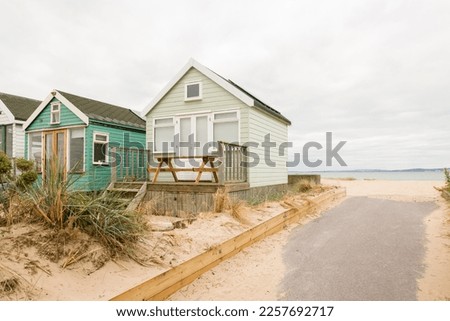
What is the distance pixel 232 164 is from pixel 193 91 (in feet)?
13.3

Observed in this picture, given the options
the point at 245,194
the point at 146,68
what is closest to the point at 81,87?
the point at 146,68

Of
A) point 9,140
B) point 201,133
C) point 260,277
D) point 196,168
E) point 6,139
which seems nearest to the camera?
point 260,277

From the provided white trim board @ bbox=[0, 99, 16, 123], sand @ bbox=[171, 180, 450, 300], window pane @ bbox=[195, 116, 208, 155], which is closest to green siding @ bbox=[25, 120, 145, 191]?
white trim board @ bbox=[0, 99, 16, 123]

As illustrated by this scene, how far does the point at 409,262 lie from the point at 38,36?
691cm

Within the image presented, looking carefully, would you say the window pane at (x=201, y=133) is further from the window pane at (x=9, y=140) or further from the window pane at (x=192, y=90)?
the window pane at (x=9, y=140)

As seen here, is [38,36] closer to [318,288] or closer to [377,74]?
[318,288]

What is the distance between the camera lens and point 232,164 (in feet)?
29.8

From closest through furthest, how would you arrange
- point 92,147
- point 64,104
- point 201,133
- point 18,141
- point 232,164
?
point 232,164, point 201,133, point 92,147, point 64,104, point 18,141

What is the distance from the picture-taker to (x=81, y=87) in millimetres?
17266

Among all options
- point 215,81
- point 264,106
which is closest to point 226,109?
point 215,81

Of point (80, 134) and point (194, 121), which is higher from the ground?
point (194, 121)

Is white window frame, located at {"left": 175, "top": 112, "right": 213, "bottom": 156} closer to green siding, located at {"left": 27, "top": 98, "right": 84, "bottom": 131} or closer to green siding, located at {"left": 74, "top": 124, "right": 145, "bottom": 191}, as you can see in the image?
green siding, located at {"left": 74, "top": 124, "right": 145, "bottom": 191}

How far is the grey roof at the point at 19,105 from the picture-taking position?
1650cm

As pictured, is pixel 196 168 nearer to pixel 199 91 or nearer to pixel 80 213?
pixel 199 91
